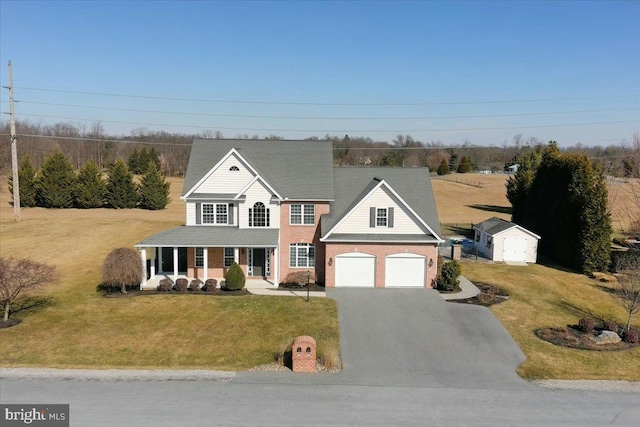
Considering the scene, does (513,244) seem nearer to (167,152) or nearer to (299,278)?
(299,278)

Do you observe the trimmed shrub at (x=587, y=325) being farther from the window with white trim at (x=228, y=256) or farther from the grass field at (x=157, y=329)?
the window with white trim at (x=228, y=256)

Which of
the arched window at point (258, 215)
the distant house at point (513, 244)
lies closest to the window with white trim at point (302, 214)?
the arched window at point (258, 215)

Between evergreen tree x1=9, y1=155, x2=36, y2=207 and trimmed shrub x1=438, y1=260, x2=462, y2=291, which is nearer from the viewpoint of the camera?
trimmed shrub x1=438, y1=260, x2=462, y2=291

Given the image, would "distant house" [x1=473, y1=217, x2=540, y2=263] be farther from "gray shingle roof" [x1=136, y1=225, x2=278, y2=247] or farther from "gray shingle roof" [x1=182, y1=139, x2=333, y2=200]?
"gray shingle roof" [x1=136, y1=225, x2=278, y2=247]

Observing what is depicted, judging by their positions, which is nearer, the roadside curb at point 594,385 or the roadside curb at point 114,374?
the roadside curb at point 114,374

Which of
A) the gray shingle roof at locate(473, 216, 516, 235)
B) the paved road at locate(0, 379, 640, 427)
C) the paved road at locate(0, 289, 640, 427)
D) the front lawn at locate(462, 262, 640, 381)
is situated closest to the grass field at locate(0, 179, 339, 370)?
the paved road at locate(0, 289, 640, 427)

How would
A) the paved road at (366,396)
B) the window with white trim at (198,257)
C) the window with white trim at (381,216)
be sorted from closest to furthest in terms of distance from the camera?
the paved road at (366,396), the window with white trim at (381,216), the window with white trim at (198,257)

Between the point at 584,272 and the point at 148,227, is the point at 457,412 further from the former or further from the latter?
the point at 148,227

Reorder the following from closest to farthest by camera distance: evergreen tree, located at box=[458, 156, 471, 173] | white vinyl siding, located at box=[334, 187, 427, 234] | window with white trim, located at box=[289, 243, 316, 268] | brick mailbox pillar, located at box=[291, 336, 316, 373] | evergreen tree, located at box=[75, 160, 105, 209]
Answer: brick mailbox pillar, located at box=[291, 336, 316, 373] < white vinyl siding, located at box=[334, 187, 427, 234] < window with white trim, located at box=[289, 243, 316, 268] < evergreen tree, located at box=[75, 160, 105, 209] < evergreen tree, located at box=[458, 156, 471, 173]
